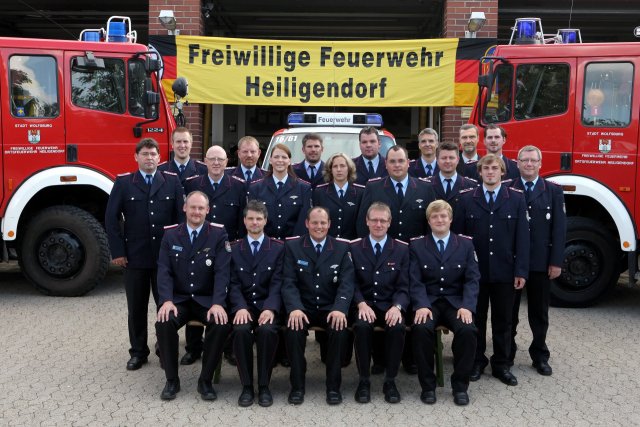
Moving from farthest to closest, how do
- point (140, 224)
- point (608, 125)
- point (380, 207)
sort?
point (608, 125) → point (140, 224) → point (380, 207)

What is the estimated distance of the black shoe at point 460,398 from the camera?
15.0 feet

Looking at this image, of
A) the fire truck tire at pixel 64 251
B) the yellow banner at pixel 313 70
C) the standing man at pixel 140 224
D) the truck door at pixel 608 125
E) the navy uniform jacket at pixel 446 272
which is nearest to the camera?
the navy uniform jacket at pixel 446 272

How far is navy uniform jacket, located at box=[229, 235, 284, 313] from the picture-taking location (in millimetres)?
4867

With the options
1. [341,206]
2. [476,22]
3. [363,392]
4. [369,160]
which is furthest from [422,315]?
[476,22]

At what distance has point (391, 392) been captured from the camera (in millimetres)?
4637

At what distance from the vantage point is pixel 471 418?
14.3 feet

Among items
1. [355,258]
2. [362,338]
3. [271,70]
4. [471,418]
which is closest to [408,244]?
[355,258]

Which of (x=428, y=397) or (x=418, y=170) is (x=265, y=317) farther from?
(x=418, y=170)

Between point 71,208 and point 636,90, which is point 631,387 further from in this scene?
point 71,208

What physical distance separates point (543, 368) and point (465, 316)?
39.8 inches

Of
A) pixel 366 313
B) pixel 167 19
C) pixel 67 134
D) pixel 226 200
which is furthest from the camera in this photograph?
pixel 167 19

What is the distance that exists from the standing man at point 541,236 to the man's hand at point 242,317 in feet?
7.14

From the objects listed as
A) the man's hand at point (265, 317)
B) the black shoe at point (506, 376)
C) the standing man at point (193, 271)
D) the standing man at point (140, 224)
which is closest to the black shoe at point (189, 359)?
the standing man at point (140, 224)

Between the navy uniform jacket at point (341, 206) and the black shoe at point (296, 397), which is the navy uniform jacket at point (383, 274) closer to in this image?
the navy uniform jacket at point (341, 206)
